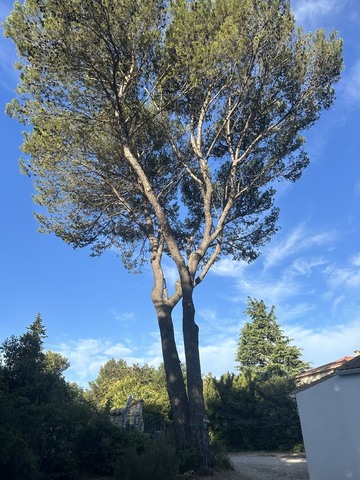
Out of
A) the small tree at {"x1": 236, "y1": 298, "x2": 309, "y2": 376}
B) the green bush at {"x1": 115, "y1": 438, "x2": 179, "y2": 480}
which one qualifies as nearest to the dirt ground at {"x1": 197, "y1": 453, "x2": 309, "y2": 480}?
the green bush at {"x1": 115, "y1": 438, "x2": 179, "y2": 480}

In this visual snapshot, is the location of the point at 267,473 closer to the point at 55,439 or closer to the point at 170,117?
the point at 55,439

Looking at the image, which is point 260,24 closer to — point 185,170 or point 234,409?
point 185,170

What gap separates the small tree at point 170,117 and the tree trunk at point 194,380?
0.10 ft

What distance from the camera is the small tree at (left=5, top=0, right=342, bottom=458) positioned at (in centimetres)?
1019

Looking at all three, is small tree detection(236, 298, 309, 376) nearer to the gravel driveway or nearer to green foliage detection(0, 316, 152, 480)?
the gravel driveway

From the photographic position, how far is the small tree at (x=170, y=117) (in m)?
10.2

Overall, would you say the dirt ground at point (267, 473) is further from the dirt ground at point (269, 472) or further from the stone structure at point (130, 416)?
A: the stone structure at point (130, 416)

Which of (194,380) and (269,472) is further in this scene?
(269,472)

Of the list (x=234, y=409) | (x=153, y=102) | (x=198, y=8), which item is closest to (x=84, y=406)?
(x=153, y=102)

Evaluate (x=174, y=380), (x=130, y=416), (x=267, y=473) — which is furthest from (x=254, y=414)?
(x=174, y=380)

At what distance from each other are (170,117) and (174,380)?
7808 mm

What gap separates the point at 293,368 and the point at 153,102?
2368 cm

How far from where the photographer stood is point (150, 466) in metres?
6.95

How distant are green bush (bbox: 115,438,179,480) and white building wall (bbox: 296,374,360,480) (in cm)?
368
